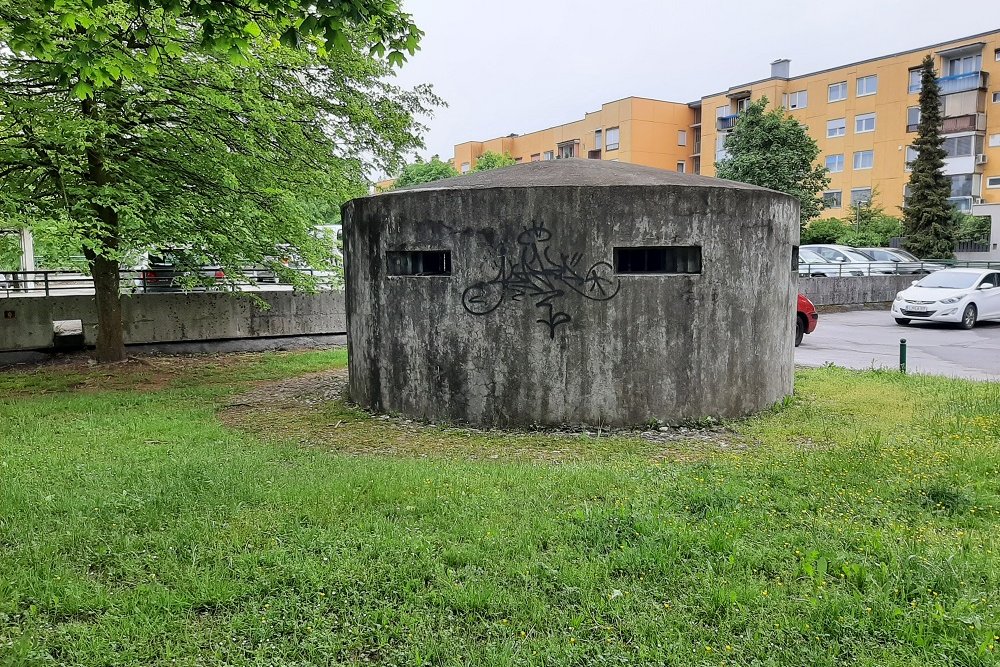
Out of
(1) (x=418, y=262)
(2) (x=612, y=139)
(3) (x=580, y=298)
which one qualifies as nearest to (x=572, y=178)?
(3) (x=580, y=298)

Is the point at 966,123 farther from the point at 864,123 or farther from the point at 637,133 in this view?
the point at 637,133

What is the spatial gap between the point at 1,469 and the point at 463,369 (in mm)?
4570

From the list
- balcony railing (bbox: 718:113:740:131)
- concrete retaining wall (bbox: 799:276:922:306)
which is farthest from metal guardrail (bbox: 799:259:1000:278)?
balcony railing (bbox: 718:113:740:131)

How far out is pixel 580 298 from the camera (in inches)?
324

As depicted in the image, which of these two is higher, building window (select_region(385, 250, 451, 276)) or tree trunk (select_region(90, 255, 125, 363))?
building window (select_region(385, 250, 451, 276))

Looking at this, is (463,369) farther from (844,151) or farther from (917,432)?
(844,151)

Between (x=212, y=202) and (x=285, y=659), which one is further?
(x=212, y=202)

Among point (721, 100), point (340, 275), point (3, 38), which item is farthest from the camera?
point (721, 100)

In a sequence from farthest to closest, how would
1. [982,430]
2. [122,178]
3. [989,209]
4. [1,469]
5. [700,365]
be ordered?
1. [989,209]
2. [122,178]
3. [700,365]
4. [982,430]
5. [1,469]

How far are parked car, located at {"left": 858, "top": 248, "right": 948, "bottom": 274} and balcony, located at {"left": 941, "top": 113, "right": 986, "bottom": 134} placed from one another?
14.3 metres

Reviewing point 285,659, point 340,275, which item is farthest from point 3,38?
point 285,659

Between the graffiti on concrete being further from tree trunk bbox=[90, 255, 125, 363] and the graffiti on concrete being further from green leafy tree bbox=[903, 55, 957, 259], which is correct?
green leafy tree bbox=[903, 55, 957, 259]

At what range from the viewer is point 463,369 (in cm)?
859

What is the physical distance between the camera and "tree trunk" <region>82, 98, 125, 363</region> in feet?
36.5
